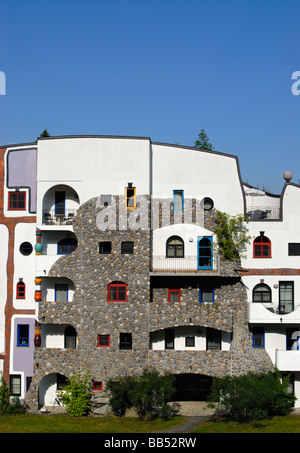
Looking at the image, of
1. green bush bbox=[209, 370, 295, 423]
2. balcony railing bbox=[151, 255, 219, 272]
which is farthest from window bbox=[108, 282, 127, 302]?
green bush bbox=[209, 370, 295, 423]

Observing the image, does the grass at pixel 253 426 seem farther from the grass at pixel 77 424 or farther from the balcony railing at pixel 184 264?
the balcony railing at pixel 184 264

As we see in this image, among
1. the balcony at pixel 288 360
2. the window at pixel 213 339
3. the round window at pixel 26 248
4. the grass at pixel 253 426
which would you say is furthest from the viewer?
the round window at pixel 26 248

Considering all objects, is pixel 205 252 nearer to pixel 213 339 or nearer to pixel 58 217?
pixel 213 339

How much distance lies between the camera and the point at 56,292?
3909 cm

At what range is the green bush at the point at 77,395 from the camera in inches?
1430

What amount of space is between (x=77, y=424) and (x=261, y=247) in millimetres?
14495

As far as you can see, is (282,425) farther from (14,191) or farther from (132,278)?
(14,191)

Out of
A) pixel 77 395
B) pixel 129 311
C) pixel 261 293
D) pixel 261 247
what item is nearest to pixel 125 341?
pixel 129 311

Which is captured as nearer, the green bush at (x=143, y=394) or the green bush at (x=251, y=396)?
the green bush at (x=251, y=396)

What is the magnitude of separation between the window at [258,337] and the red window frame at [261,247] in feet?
14.2

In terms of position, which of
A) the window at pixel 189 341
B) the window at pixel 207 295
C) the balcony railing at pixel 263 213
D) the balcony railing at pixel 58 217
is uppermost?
the balcony railing at pixel 263 213

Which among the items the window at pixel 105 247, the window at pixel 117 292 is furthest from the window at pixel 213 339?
the window at pixel 105 247

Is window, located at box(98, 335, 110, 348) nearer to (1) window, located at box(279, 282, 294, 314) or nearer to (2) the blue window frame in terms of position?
(2) the blue window frame
